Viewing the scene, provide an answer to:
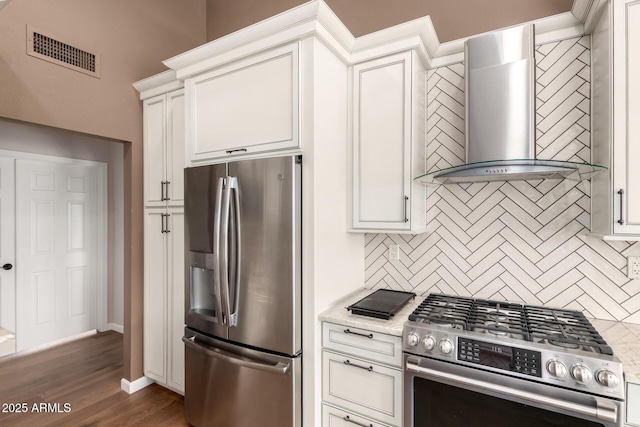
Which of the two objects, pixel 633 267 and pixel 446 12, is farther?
pixel 446 12

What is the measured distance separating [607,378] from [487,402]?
455 millimetres

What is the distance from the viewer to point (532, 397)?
1315 millimetres

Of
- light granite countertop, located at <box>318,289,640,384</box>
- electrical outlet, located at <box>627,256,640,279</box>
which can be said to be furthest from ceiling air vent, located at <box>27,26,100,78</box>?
electrical outlet, located at <box>627,256,640,279</box>

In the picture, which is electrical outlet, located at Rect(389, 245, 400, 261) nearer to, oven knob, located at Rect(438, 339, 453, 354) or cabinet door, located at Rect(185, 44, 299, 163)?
oven knob, located at Rect(438, 339, 453, 354)

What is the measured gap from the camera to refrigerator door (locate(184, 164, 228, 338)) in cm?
198

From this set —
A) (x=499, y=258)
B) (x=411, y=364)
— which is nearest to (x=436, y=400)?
(x=411, y=364)

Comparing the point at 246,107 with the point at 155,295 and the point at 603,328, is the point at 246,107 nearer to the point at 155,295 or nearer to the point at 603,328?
the point at 155,295

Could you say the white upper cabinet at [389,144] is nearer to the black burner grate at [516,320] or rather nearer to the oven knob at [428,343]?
the black burner grate at [516,320]

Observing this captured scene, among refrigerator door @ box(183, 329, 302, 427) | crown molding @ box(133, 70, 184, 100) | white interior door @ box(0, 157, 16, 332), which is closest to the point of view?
refrigerator door @ box(183, 329, 302, 427)

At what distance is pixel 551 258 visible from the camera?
6.18 feet

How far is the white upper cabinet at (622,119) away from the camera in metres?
1.43

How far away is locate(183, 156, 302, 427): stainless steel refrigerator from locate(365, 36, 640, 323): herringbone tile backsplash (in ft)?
3.10

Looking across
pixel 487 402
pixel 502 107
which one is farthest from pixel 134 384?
pixel 502 107

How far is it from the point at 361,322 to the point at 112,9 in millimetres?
3073
